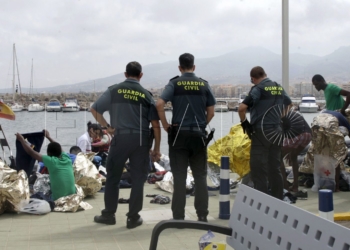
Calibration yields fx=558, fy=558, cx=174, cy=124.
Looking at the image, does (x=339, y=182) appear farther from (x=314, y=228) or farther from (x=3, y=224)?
(x=314, y=228)

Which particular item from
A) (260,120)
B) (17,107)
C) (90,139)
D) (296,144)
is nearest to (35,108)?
(17,107)

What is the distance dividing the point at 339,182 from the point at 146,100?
4.36m

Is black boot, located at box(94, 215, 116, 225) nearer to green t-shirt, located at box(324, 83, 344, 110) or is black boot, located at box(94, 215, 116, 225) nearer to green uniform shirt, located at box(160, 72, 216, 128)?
green uniform shirt, located at box(160, 72, 216, 128)

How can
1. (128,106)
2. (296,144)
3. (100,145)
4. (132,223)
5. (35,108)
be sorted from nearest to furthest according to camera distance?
(128,106) → (132,223) → (296,144) → (100,145) → (35,108)

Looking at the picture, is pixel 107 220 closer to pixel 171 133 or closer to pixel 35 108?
pixel 171 133

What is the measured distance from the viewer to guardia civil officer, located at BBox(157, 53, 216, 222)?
6520 millimetres

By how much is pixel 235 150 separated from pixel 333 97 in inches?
76.1

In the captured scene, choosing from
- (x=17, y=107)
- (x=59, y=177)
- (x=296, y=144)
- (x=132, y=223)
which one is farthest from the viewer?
(x=17, y=107)

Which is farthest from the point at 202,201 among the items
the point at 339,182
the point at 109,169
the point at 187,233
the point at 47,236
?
the point at 339,182

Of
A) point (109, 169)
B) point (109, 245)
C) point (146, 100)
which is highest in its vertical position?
point (146, 100)

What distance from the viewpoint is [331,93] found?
9.67 metres

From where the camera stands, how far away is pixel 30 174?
9359mm

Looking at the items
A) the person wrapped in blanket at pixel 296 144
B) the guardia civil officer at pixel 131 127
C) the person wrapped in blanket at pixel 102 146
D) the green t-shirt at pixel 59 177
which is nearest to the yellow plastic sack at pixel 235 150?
the person wrapped in blanket at pixel 296 144

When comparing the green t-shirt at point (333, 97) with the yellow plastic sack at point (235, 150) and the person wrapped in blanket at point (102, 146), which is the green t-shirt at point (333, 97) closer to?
the yellow plastic sack at point (235, 150)
